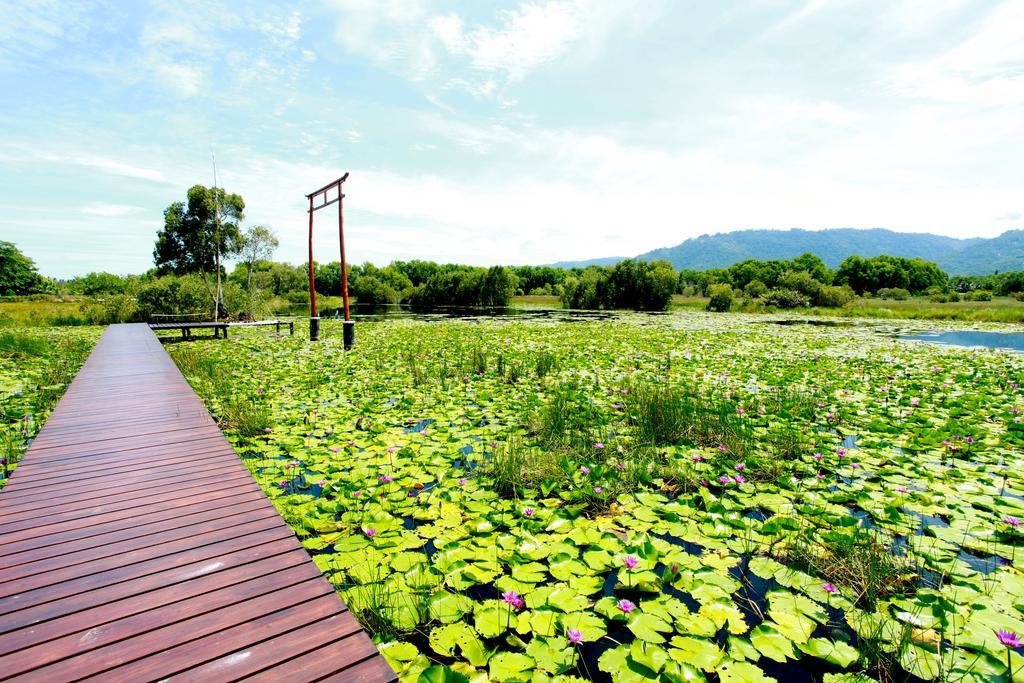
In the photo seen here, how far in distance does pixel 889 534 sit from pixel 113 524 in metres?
5.04

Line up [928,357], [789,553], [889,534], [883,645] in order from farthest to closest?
[928,357], [889,534], [789,553], [883,645]

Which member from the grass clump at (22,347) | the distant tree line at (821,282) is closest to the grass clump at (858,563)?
the grass clump at (22,347)

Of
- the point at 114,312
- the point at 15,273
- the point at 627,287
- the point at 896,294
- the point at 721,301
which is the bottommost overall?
the point at 114,312

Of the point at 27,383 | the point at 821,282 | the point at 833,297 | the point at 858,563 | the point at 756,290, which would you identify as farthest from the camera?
the point at 821,282

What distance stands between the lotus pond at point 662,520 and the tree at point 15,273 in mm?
75821

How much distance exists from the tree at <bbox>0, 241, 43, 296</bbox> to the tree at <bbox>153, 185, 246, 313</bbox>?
54.7 metres

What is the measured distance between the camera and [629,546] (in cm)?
275

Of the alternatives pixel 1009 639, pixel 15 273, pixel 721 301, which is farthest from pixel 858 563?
pixel 15 273

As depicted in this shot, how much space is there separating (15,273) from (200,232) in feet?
197

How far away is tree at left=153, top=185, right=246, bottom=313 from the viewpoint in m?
21.1

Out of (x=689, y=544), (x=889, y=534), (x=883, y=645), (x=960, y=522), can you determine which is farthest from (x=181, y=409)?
(x=960, y=522)

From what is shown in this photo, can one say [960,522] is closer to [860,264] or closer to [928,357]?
[928,357]

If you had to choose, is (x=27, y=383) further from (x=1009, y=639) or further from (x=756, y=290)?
(x=756, y=290)

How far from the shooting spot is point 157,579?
6.90 feet
